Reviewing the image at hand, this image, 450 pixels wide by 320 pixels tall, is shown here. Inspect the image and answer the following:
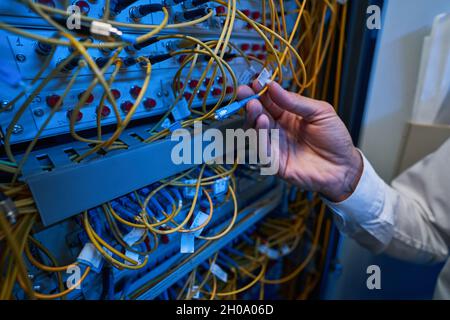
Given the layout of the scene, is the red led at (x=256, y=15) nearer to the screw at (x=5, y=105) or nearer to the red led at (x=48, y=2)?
the red led at (x=48, y=2)

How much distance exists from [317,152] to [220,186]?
1.04 feet

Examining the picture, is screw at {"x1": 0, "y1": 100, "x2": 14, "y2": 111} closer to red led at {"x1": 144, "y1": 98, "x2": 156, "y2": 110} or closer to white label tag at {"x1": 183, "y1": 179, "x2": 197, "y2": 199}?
red led at {"x1": 144, "y1": 98, "x2": 156, "y2": 110}

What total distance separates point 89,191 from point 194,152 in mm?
189

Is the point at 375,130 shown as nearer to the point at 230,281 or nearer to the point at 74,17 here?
Result: the point at 230,281

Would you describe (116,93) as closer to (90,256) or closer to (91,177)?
(91,177)

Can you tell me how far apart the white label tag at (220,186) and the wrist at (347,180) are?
309mm

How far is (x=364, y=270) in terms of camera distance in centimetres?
96

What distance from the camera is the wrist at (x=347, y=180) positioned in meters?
0.64

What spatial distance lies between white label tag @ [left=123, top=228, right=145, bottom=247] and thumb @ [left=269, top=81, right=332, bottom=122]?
0.40 m

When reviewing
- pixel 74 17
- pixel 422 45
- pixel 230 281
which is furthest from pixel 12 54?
pixel 422 45

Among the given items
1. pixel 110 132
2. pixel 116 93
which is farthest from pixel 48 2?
pixel 110 132

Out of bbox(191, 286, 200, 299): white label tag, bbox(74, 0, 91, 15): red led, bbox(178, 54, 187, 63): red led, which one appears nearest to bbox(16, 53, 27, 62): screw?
bbox(74, 0, 91, 15): red led

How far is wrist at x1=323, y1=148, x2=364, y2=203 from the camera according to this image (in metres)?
0.64
